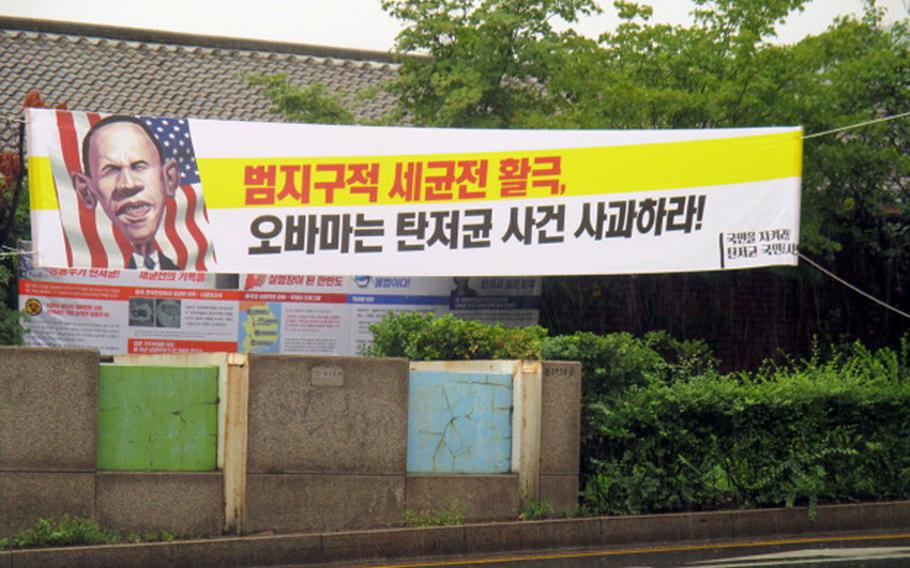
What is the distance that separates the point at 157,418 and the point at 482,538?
9.89 feet

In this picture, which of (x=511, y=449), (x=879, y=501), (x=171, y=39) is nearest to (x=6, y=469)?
(x=511, y=449)

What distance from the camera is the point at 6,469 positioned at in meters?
10.4

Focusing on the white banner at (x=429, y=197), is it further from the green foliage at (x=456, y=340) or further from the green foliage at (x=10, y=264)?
the green foliage at (x=10, y=264)

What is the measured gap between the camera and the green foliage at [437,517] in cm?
1169

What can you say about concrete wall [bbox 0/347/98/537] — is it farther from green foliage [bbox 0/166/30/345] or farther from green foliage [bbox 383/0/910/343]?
green foliage [bbox 383/0/910/343]

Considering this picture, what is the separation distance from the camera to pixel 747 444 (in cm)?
1326

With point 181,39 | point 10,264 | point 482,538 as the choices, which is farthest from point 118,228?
point 181,39

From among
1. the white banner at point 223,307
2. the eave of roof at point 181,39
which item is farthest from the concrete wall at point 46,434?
the eave of roof at point 181,39

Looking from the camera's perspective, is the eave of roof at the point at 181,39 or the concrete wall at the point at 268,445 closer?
the concrete wall at the point at 268,445

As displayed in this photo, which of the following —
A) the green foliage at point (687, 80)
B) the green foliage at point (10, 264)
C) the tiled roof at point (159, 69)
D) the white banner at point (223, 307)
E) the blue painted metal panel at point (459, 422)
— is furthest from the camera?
the tiled roof at point (159, 69)

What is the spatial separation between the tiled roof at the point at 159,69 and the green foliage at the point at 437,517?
7.48 metres

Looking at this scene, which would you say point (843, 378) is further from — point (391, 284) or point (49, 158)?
point (49, 158)

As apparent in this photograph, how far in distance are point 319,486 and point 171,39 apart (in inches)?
474

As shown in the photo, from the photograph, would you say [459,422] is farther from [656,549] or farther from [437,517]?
[656,549]
